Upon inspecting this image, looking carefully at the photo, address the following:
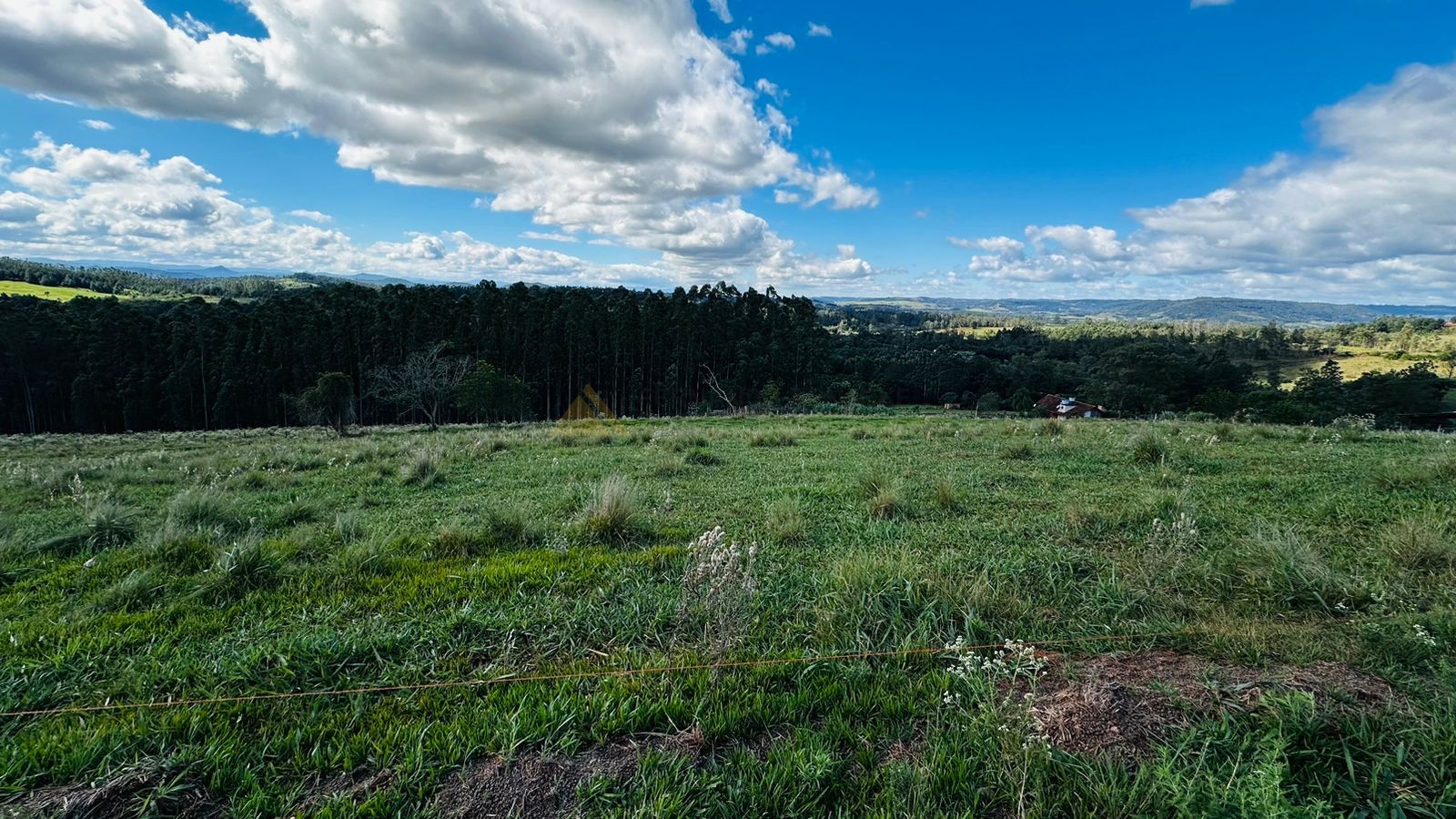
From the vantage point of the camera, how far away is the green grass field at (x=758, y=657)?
2.19 metres

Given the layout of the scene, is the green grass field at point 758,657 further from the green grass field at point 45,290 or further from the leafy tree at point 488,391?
the green grass field at point 45,290

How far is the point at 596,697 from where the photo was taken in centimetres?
277

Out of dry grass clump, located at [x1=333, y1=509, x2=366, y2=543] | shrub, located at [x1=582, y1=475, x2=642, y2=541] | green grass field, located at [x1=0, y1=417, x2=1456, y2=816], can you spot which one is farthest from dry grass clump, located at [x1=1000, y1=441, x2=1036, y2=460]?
dry grass clump, located at [x1=333, y1=509, x2=366, y2=543]

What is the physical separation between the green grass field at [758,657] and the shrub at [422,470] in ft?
9.01

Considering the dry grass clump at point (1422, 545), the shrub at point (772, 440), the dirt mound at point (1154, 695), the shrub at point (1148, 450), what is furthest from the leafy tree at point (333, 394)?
the dry grass clump at point (1422, 545)

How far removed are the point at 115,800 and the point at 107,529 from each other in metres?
5.26

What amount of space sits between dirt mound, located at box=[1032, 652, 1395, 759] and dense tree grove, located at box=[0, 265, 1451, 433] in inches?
1365

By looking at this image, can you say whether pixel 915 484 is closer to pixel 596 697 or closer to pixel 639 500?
pixel 639 500

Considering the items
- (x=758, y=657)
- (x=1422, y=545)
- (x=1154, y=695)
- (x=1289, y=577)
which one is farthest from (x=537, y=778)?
(x=1422, y=545)

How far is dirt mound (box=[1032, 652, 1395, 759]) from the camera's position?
94.9 inches

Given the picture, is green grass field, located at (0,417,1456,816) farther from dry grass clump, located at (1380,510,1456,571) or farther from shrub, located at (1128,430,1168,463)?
shrub, located at (1128,430,1168,463)

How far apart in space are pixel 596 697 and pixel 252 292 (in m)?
138

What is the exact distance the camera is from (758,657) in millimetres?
3227

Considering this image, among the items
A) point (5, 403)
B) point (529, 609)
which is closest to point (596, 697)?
point (529, 609)
